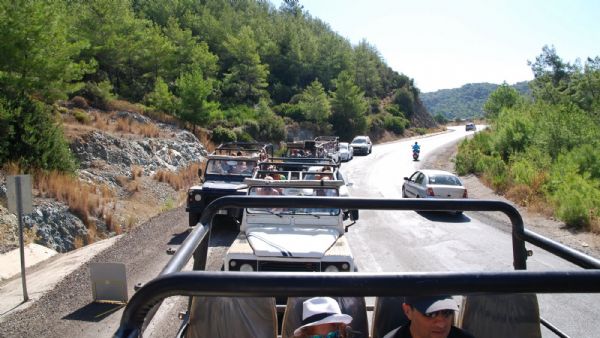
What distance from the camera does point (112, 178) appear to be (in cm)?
2011

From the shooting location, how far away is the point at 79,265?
1023 centimetres

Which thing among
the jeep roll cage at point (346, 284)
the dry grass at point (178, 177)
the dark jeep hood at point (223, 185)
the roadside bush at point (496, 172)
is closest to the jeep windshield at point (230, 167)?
the dark jeep hood at point (223, 185)

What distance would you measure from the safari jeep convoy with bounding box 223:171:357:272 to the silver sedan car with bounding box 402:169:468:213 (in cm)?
884

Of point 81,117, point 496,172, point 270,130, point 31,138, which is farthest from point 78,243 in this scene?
point 270,130

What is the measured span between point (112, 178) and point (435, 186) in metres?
12.8

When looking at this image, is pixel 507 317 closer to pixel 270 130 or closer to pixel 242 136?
pixel 242 136

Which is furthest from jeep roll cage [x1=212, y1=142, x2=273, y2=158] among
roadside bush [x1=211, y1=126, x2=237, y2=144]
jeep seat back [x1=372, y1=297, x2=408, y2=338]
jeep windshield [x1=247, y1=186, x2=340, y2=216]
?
roadside bush [x1=211, y1=126, x2=237, y2=144]

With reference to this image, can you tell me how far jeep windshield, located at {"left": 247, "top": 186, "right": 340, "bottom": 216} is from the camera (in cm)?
759

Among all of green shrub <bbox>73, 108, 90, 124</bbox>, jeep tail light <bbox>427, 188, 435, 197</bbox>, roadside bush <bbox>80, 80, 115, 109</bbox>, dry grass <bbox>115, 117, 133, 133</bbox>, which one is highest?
roadside bush <bbox>80, 80, 115, 109</bbox>

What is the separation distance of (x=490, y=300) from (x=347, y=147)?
35452mm

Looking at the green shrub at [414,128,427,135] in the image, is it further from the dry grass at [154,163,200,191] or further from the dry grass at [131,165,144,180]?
the dry grass at [131,165,144,180]

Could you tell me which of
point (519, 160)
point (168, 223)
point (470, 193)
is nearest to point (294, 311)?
point (168, 223)

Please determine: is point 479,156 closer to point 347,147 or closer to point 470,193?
point 470,193

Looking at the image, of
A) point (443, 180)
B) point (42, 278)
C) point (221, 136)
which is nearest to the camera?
point (42, 278)
